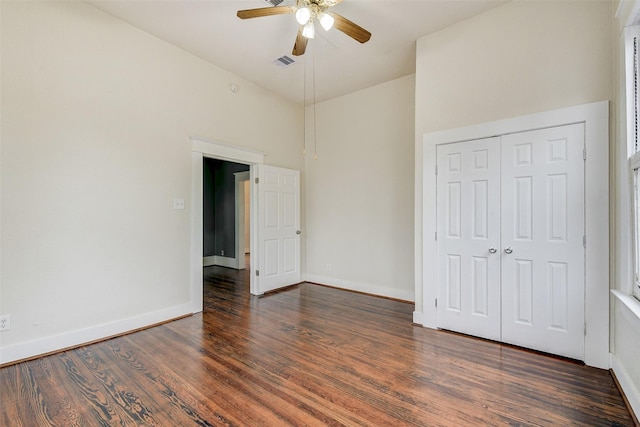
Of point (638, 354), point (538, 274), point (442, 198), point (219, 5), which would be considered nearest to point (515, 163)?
point (442, 198)

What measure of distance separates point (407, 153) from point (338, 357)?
291 centimetres

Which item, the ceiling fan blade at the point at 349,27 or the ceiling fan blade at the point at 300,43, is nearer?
the ceiling fan blade at the point at 349,27

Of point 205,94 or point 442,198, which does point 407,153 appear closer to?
point 442,198

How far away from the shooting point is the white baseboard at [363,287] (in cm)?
421

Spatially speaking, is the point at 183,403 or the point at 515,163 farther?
the point at 515,163

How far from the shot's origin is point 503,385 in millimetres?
2084

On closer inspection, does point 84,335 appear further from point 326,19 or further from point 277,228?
point 326,19

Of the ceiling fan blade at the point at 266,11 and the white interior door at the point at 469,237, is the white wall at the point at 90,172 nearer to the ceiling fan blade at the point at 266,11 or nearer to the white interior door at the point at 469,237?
the ceiling fan blade at the point at 266,11

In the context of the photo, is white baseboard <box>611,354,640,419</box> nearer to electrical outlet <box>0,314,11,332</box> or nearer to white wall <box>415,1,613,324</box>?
white wall <box>415,1,613,324</box>

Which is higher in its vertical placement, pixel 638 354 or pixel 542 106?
pixel 542 106

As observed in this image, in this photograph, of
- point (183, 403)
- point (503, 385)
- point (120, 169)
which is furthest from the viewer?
point (120, 169)

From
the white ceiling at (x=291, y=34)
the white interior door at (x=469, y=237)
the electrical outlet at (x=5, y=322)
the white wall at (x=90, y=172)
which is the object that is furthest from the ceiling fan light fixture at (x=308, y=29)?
the electrical outlet at (x=5, y=322)

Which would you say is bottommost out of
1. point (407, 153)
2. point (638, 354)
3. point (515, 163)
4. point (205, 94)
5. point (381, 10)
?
point (638, 354)

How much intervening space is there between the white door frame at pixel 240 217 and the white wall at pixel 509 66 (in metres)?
4.32
